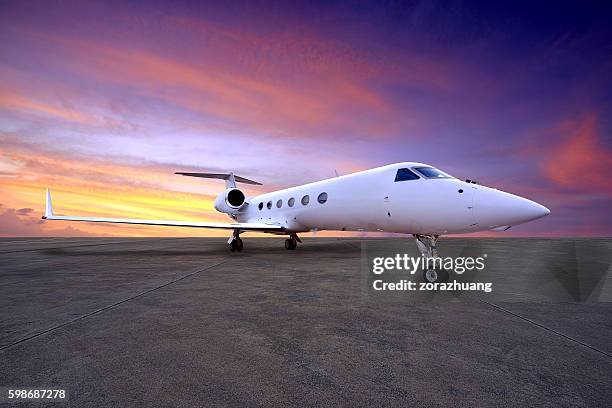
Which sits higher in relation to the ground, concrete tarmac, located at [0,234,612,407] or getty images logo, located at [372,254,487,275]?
getty images logo, located at [372,254,487,275]

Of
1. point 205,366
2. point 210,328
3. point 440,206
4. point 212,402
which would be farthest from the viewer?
point 440,206

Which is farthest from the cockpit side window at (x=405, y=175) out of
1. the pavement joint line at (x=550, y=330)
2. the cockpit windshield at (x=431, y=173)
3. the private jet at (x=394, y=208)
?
the pavement joint line at (x=550, y=330)

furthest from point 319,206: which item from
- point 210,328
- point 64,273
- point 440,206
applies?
point 210,328

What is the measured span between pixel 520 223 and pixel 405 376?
480 centimetres

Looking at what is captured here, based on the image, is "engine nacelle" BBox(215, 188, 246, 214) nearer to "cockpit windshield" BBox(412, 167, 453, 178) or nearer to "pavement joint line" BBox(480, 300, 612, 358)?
"cockpit windshield" BBox(412, 167, 453, 178)

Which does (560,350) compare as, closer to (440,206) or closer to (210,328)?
(210,328)

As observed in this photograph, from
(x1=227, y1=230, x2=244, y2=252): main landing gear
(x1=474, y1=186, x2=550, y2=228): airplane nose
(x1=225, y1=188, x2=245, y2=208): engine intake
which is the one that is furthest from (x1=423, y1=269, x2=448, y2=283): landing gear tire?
(x1=225, y1=188, x2=245, y2=208): engine intake

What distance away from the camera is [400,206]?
25.3ft

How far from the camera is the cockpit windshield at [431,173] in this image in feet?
24.1

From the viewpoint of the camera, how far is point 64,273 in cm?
705

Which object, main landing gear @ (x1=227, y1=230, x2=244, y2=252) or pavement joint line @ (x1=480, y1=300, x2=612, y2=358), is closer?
pavement joint line @ (x1=480, y1=300, x2=612, y2=358)

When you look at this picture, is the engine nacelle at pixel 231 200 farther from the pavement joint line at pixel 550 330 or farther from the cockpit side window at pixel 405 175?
the pavement joint line at pixel 550 330

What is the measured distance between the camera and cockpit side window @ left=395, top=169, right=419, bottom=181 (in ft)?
25.5

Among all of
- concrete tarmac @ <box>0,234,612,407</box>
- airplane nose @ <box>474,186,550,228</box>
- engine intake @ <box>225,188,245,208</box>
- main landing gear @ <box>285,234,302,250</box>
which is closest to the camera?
concrete tarmac @ <box>0,234,612,407</box>
